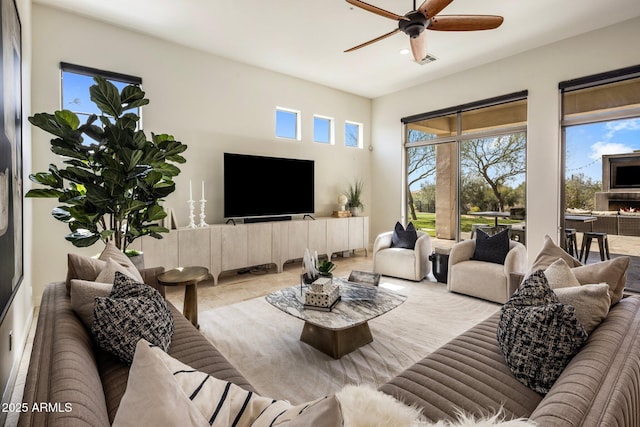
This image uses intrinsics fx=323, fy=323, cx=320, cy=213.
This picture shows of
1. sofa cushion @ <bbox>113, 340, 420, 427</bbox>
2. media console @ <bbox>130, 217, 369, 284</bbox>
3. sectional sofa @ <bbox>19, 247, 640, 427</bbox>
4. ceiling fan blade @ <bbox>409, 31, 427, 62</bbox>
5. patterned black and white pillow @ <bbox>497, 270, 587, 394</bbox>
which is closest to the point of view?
sofa cushion @ <bbox>113, 340, 420, 427</bbox>

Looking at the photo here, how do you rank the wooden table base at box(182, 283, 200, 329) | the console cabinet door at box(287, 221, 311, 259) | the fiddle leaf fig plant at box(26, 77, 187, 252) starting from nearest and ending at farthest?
the fiddle leaf fig plant at box(26, 77, 187, 252) < the wooden table base at box(182, 283, 200, 329) < the console cabinet door at box(287, 221, 311, 259)

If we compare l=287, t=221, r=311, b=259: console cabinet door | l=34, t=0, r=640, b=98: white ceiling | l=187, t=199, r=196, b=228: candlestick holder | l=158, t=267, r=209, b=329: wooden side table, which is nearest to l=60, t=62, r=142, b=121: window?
l=34, t=0, r=640, b=98: white ceiling

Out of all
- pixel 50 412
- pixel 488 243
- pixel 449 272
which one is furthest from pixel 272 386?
pixel 488 243

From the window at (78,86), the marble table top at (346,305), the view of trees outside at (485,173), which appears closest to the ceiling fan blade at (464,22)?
the marble table top at (346,305)

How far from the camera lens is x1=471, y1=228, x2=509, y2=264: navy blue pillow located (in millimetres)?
3768

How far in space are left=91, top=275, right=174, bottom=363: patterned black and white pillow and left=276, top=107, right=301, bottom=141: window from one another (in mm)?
4340

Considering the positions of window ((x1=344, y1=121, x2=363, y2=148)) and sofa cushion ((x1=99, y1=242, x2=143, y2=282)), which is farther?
window ((x1=344, y1=121, x2=363, y2=148))

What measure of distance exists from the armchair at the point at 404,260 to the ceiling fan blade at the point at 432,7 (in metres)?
2.80

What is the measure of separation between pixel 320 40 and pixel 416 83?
93.5 inches

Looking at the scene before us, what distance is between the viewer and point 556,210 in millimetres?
4336

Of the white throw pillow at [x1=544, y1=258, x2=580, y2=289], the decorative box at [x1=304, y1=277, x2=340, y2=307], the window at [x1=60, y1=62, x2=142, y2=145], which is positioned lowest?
the decorative box at [x1=304, y1=277, x2=340, y2=307]

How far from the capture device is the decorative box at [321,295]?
94.9 inches

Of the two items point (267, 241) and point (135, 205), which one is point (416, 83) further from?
point (135, 205)

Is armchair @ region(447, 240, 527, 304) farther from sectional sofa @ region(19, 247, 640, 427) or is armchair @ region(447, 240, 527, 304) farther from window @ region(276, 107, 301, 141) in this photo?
window @ region(276, 107, 301, 141)
